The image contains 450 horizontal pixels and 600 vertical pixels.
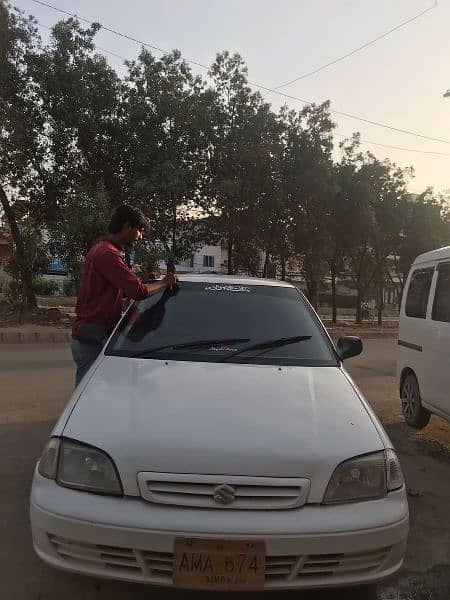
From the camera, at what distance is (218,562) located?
2197 millimetres

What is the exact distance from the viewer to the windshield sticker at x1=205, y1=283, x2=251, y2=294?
4.02 metres

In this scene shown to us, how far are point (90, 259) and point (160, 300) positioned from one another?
0.54 metres

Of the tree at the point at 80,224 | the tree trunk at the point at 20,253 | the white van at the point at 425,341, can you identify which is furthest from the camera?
the tree trunk at the point at 20,253

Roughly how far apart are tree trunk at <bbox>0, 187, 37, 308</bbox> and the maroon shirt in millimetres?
11115

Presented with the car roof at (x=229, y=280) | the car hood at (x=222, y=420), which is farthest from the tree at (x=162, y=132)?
the car hood at (x=222, y=420)

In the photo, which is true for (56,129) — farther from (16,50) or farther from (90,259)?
(90,259)

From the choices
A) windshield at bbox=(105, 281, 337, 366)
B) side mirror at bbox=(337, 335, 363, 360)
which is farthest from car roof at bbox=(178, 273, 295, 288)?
side mirror at bbox=(337, 335, 363, 360)

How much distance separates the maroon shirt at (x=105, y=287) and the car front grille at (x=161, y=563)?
5.76ft

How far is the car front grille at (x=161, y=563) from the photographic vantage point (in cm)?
224

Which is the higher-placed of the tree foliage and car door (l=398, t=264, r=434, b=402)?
the tree foliage

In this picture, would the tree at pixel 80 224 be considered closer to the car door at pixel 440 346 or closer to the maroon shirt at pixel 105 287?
the car door at pixel 440 346

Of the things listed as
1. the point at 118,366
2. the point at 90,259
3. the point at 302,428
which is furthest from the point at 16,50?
the point at 302,428

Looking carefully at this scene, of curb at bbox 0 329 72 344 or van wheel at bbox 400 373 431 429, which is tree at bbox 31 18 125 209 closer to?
curb at bbox 0 329 72 344

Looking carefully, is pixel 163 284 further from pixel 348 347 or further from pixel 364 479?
pixel 364 479
